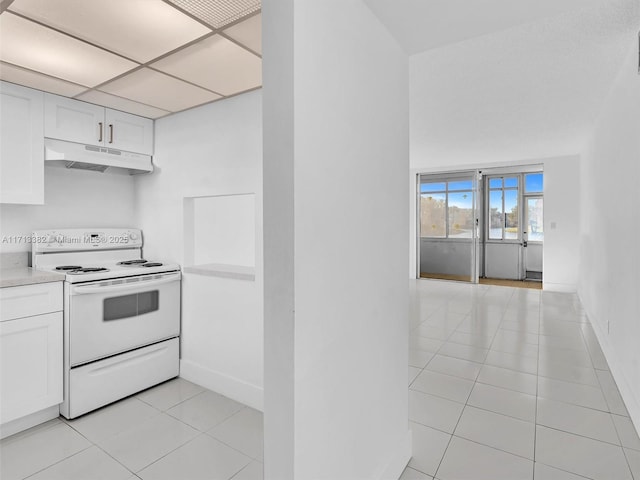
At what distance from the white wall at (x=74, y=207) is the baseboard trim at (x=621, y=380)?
4135mm

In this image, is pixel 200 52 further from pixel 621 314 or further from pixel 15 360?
pixel 621 314

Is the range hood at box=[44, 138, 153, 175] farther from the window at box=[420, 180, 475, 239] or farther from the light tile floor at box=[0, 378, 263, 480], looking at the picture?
the window at box=[420, 180, 475, 239]

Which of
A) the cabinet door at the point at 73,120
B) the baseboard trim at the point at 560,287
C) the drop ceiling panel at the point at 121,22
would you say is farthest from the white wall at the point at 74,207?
the baseboard trim at the point at 560,287

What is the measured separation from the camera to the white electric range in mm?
2434

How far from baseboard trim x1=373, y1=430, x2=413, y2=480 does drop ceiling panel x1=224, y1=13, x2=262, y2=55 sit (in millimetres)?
2164

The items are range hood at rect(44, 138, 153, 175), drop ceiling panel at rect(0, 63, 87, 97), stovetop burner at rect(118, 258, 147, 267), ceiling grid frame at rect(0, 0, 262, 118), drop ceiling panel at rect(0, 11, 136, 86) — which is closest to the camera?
ceiling grid frame at rect(0, 0, 262, 118)

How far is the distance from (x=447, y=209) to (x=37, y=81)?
7247mm

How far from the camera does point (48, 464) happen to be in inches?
77.3

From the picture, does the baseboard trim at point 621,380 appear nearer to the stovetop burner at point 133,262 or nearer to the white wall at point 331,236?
the white wall at point 331,236

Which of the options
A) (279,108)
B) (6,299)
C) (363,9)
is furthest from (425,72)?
(6,299)

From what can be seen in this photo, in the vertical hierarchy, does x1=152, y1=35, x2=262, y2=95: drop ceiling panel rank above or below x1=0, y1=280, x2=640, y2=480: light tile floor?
above

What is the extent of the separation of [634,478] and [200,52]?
3141mm

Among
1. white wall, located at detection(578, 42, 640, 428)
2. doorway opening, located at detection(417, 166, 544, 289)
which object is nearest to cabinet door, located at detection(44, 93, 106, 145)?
white wall, located at detection(578, 42, 640, 428)

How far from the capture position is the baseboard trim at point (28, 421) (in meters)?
2.22
